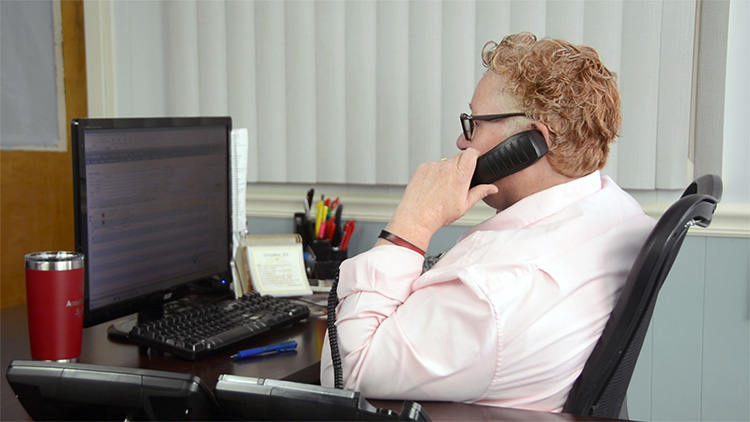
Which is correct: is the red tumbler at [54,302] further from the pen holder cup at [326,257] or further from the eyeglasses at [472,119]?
the pen holder cup at [326,257]

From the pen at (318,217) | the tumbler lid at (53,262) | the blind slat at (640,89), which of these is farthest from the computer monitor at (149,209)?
the blind slat at (640,89)

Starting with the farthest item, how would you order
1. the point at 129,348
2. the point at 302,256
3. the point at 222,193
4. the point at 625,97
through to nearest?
the point at 302,256 < the point at 625,97 < the point at 222,193 < the point at 129,348

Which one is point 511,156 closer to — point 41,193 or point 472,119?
point 472,119

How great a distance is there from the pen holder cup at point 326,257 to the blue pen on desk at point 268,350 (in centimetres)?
54

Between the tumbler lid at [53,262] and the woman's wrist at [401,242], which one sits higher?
the woman's wrist at [401,242]

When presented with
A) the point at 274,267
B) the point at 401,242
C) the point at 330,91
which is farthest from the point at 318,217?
the point at 401,242

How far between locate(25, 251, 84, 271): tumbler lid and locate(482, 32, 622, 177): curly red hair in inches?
28.2

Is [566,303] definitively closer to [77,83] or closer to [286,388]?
[286,388]

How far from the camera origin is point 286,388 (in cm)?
60

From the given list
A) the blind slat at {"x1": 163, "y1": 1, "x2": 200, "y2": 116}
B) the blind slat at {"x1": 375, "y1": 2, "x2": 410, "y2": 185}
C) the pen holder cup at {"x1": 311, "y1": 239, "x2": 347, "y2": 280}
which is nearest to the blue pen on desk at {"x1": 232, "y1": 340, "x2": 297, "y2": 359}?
the pen holder cup at {"x1": 311, "y1": 239, "x2": 347, "y2": 280}

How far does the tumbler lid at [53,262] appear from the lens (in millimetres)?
1021

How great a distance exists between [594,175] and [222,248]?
838 mm

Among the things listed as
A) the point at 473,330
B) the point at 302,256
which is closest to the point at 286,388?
the point at 473,330

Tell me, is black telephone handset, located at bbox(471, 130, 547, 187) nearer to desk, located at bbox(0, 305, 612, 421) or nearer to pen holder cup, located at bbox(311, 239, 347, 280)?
desk, located at bbox(0, 305, 612, 421)
